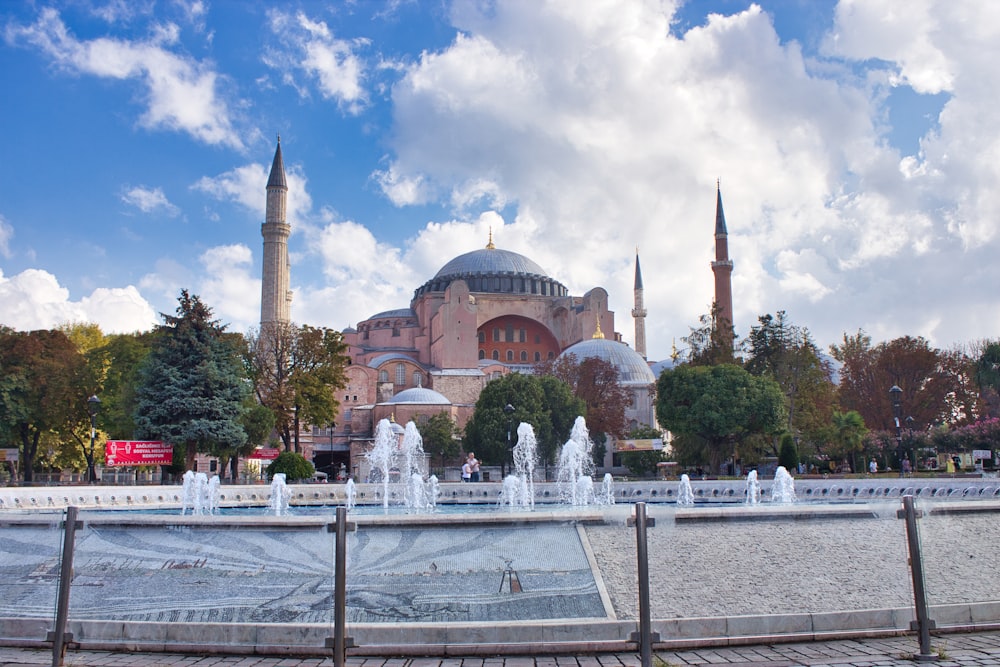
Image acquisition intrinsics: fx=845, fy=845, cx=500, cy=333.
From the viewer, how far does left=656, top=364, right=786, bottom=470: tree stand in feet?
89.4

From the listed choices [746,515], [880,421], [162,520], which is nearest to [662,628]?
[746,515]

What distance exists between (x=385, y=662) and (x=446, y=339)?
139 ft

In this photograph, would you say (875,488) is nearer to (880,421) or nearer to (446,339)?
(880,421)

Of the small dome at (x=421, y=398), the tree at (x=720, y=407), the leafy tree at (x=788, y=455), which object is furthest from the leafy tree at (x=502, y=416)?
the small dome at (x=421, y=398)

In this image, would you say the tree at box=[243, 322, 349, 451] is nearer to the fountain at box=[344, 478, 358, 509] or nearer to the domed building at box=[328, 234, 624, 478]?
the fountain at box=[344, 478, 358, 509]

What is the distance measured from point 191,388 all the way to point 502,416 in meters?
11.5

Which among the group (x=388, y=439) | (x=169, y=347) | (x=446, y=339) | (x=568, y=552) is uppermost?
(x=446, y=339)

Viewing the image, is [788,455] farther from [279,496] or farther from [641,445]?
[279,496]

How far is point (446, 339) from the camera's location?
46.9 m

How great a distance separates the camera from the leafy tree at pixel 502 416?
99.1ft

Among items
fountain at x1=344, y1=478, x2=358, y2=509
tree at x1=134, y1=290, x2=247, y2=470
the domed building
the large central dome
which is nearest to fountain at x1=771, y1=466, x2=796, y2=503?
fountain at x1=344, y1=478, x2=358, y2=509

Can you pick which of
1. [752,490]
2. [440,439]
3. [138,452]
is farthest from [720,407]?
[138,452]

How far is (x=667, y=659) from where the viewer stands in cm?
469

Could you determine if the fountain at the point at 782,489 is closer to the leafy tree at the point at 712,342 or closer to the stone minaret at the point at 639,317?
the leafy tree at the point at 712,342
